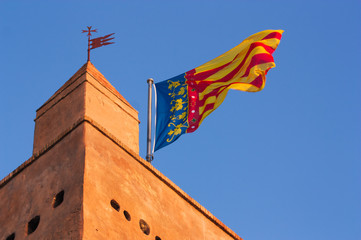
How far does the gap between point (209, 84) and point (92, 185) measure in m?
5.53

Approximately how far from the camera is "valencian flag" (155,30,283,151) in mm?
15094

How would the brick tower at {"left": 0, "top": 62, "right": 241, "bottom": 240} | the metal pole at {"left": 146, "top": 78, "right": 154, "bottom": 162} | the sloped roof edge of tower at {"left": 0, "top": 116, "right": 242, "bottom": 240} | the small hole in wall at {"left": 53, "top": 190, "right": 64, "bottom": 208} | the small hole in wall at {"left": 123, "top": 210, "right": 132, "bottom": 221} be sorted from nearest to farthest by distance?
the brick tower at {"left": 0, "top": 62, "right": 241, "bottom": 240} < the small hole in wall at {"left": 53, "top": 190, "right": 64, "bottom": 208} < the small hole in wall at {"left": 123, "top": 210, "right": 132, "bottom": 221} < the sloped roof edge of tower at {"left": 0, "top": 116, "right": 242, "bottom": 240} < the metal pole at {"left": 146, "top": 78, "right": 154, "bottom": 162}

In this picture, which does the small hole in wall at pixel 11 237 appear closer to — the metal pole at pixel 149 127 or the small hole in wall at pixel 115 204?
the small hole in wall at pixel 115 204

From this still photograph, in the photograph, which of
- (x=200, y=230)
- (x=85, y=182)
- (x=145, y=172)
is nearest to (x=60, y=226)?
(x=85, y=182)

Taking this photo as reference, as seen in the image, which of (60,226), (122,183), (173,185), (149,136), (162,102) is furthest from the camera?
(162,102)

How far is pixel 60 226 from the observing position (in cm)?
1052

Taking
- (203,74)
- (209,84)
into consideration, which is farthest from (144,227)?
(203,74)

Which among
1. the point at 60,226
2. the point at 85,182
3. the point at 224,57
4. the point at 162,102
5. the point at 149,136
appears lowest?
the point at 60,226

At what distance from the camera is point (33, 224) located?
1123cm

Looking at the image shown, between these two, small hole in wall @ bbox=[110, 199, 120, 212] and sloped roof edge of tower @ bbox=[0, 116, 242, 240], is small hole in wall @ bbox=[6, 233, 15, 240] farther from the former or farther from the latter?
small hole in wall @ bbox=[110, 199, 120, 212]

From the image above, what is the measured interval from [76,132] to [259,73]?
500 centimetres

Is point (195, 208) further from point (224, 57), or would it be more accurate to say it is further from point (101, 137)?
point (224, 57)

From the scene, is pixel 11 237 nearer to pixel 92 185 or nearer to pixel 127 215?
pixel 92 185

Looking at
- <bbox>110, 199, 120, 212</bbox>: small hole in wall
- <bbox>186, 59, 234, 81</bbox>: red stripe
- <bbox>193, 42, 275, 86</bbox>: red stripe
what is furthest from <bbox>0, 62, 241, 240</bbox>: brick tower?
<bbox>193, 42, 275, 86</bbox>: red stripe
